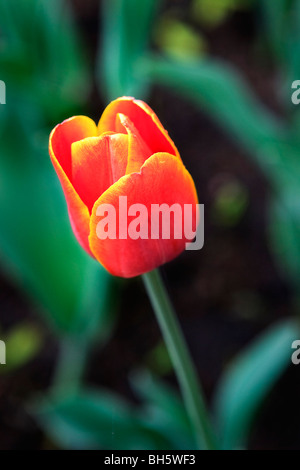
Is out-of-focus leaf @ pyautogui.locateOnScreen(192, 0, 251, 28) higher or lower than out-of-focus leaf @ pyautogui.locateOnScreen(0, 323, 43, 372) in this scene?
higher

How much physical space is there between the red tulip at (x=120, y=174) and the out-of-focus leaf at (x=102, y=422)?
1.20 ft

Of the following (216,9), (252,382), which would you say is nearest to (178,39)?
(216,9)

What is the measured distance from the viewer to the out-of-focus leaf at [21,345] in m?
1.10

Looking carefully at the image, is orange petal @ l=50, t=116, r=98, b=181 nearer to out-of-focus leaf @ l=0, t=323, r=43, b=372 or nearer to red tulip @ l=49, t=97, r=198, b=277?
red tulip @ l=49, t=97, r=198, b=277

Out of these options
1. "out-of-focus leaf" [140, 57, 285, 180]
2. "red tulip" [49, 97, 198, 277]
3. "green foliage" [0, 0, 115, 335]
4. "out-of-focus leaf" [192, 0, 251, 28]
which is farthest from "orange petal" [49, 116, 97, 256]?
"out-of-focus leaf" [192, 0, 251, 28]

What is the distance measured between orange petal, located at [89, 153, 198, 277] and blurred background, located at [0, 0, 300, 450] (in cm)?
36

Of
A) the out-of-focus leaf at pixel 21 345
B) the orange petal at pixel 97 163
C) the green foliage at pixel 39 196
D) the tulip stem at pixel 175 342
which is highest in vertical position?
the green foliage at pixel 39 196

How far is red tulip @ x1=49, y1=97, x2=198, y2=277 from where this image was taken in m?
0.39

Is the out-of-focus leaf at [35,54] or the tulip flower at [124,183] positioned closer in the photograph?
the tulip flower at [124,183]

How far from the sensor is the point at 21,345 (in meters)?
1.13

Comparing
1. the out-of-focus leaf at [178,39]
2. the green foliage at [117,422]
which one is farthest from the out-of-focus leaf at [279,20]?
the green foliage at [117,422]

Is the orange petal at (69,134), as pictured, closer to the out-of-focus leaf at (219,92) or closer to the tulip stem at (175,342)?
the tulip stem at (175,342)

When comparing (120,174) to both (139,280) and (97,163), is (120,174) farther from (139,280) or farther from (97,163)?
(139,280)

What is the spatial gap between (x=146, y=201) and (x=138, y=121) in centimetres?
6
